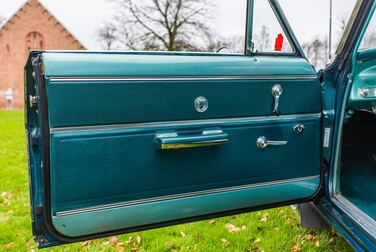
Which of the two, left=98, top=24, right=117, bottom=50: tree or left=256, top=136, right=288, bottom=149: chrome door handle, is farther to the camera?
left=98, top=24, right=117, bottom=50: tree

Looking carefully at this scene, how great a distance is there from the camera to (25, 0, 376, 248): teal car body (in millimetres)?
1485

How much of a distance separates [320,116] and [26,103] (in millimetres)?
1516

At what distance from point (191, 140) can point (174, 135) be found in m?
0.08

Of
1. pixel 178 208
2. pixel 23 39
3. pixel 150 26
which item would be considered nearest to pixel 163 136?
pixel 178 208

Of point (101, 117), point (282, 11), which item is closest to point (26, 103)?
point (101, 117)

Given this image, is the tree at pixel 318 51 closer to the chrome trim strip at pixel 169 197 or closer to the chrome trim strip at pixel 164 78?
the chrome trim strip at pixel 164 78

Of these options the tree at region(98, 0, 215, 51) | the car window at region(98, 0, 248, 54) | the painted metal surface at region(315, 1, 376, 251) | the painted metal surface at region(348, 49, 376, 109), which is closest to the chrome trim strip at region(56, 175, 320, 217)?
the painted metal surface at region(315, 1, 376, 251)

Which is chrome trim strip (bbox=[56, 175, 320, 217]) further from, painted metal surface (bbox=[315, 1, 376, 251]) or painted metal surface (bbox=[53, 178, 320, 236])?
painted metal surface (bbox=[315, 1, 376, 251])

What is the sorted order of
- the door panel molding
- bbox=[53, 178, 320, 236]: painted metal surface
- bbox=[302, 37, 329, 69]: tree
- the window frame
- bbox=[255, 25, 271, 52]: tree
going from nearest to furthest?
the door panel molding → bbox=[53, 178, 320, 236]: painted metal surface → the window frame → bbox=[255, 25, 271, 52]: tree → bbox=[302, 37, 329, 69]: tree

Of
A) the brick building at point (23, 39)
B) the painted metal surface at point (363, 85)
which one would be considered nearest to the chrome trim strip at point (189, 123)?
the painted metal surface at point (363, 85)

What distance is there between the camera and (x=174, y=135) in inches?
64.8

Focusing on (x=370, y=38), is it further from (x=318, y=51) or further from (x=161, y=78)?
(x=161, y=78)

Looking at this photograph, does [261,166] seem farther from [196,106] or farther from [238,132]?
[196,106]

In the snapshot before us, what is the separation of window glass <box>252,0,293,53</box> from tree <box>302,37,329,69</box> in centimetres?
35
